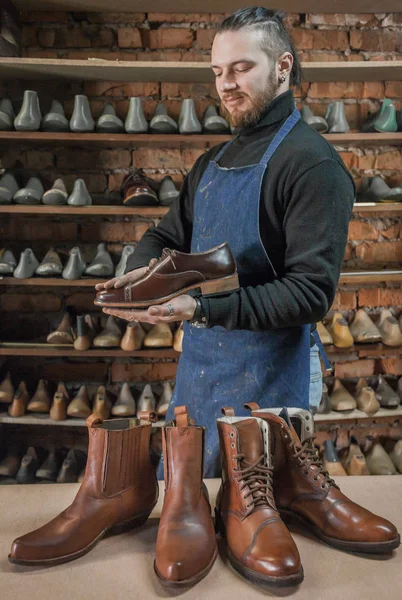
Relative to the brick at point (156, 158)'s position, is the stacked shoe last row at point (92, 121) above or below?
above

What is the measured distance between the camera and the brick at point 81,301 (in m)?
3.11

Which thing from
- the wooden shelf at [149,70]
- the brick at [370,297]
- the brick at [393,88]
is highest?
the wooden shelf at [149,70]

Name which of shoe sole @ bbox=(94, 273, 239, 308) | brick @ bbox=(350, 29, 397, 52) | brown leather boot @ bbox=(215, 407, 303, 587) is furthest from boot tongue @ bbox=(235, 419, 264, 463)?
brick @ bbox=(350, 29, 397, 52)

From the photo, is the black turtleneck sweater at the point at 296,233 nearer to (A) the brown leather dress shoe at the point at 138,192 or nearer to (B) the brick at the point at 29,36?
(A) the brown leather dress shoe at the point at 138,192

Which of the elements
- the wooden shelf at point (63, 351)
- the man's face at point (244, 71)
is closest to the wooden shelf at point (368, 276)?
the wooden shelf at point (63, 351)

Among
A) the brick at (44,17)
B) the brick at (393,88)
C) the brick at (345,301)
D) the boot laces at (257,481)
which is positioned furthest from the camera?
the brick at (345,301)

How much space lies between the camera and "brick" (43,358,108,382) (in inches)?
123

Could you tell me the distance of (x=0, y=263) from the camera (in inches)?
108

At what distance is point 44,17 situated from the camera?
296 centimetres

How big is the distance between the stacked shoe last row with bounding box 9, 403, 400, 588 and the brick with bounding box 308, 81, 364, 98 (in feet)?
8.51

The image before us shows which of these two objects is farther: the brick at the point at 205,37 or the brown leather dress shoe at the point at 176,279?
the brick at the point at 205,37

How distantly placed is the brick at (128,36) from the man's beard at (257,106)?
6.44 ft

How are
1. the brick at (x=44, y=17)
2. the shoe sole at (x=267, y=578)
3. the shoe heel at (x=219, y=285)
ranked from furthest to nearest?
the brick at (x=44, y=17) → the shoe heel at (x=219, y=285) → the shoe sole at (x=267, y=578)

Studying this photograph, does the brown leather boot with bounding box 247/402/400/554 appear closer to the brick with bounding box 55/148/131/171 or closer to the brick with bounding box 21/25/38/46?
the brick with bounding box 55/148/131/171
